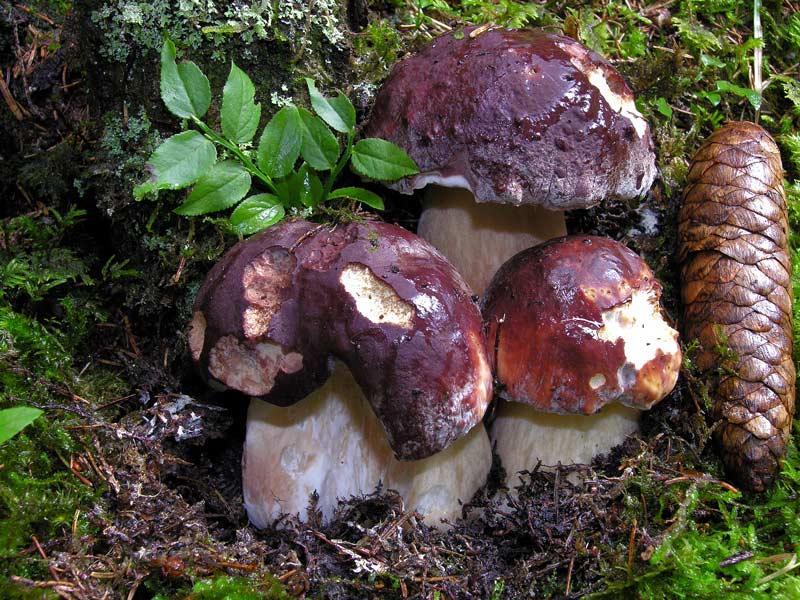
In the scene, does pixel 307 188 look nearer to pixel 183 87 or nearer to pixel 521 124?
pixel 183 87

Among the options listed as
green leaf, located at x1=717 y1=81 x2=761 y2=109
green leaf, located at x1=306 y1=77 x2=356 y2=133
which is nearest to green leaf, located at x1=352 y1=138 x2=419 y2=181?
green leaf, located at x1=306 y1=77 x2=356 y2=133

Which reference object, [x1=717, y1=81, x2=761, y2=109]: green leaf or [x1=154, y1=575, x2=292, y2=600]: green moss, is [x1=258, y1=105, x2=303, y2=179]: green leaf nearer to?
[x1=154, y1=575, x2=292, y2=600]: green moss

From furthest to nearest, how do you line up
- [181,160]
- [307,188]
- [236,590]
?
[307,188] → [181,160] → [236,590]

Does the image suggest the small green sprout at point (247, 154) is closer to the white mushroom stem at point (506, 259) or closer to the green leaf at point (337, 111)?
the green leaf at point (337, 111)

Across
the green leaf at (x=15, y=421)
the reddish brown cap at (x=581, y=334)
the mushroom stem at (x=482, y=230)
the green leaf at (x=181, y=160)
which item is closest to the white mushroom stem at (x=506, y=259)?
the mushroom stem at (x=482, y=230)

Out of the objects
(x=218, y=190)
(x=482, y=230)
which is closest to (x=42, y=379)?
(x=218, y=190)

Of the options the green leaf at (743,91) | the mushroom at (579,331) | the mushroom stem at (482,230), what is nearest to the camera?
the mushroom at (579,331)

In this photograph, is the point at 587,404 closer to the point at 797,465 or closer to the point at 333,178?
the point at 797,465

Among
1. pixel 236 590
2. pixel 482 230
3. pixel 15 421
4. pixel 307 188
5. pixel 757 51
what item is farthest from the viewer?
pixel 757 51
